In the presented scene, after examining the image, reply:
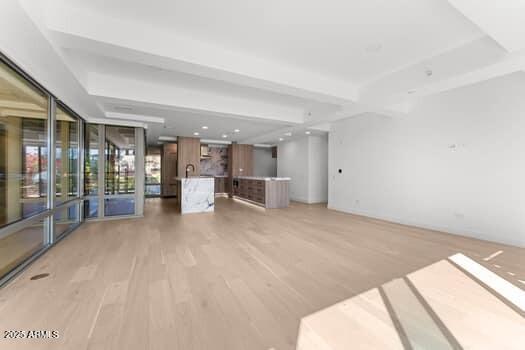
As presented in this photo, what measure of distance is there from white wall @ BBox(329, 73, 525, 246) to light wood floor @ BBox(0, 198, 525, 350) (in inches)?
19.6

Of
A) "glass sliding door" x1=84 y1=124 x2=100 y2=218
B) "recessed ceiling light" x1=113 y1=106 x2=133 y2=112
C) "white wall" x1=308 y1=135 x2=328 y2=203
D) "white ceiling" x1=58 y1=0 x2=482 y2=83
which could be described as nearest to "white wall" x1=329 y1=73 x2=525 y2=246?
"white ceiling" x1=58 y1=0 x2=482 y2=83

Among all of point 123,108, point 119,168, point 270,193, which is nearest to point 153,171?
point 119,168

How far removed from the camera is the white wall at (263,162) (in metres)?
12.5

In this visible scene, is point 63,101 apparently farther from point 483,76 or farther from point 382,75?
point 483,76

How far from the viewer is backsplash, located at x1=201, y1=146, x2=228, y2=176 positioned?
11497mm

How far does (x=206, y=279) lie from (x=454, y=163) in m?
5.22

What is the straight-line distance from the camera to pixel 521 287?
238 cm

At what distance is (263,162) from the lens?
41.6 ft

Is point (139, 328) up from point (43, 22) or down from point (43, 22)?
down

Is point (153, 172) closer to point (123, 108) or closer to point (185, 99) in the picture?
point (123, 108)

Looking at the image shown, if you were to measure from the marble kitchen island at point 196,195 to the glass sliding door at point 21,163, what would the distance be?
334cm

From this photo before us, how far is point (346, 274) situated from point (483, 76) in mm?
3497

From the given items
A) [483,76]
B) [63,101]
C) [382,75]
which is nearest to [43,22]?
[63,101]

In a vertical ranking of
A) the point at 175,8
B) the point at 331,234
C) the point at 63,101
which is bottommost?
the point at 331,234
